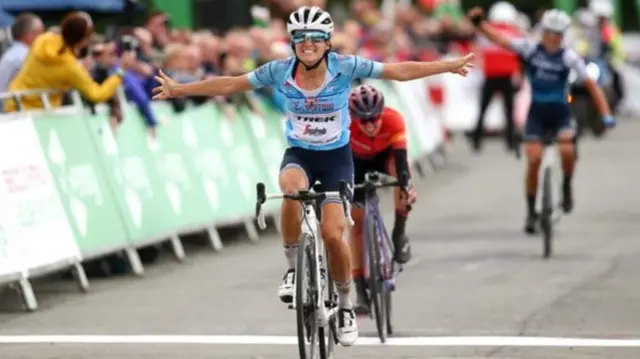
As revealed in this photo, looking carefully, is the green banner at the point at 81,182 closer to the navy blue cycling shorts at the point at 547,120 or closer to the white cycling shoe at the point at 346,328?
the navy blue cycling shorts at the point at 547,120

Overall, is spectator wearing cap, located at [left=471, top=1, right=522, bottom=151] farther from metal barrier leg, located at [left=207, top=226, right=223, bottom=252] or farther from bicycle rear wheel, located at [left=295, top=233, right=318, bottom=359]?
bicycle rear wheel, located at [left=295, top=233, right=318, bottom=359]

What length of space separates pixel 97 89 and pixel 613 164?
1346cm

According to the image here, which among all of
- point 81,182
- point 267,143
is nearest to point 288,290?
point 81,182

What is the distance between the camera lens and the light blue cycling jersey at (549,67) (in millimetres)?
17734

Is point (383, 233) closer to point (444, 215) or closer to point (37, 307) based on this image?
point (37, 307)

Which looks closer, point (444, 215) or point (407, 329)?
point (407, 329)

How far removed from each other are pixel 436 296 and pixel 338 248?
370 centimetres

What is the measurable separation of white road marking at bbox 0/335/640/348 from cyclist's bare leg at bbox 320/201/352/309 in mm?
1030

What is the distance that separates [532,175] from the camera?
1834cm

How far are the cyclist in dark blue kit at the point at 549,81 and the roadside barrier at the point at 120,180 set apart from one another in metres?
2.92

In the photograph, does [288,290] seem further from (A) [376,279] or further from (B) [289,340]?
(A) [376,279]

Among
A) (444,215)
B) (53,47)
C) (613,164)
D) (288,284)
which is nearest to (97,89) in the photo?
(53,47)

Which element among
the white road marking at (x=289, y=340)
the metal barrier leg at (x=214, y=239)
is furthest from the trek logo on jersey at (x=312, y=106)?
the metal barrier leg at (x=214, y=239)

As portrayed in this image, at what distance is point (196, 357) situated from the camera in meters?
11.7
